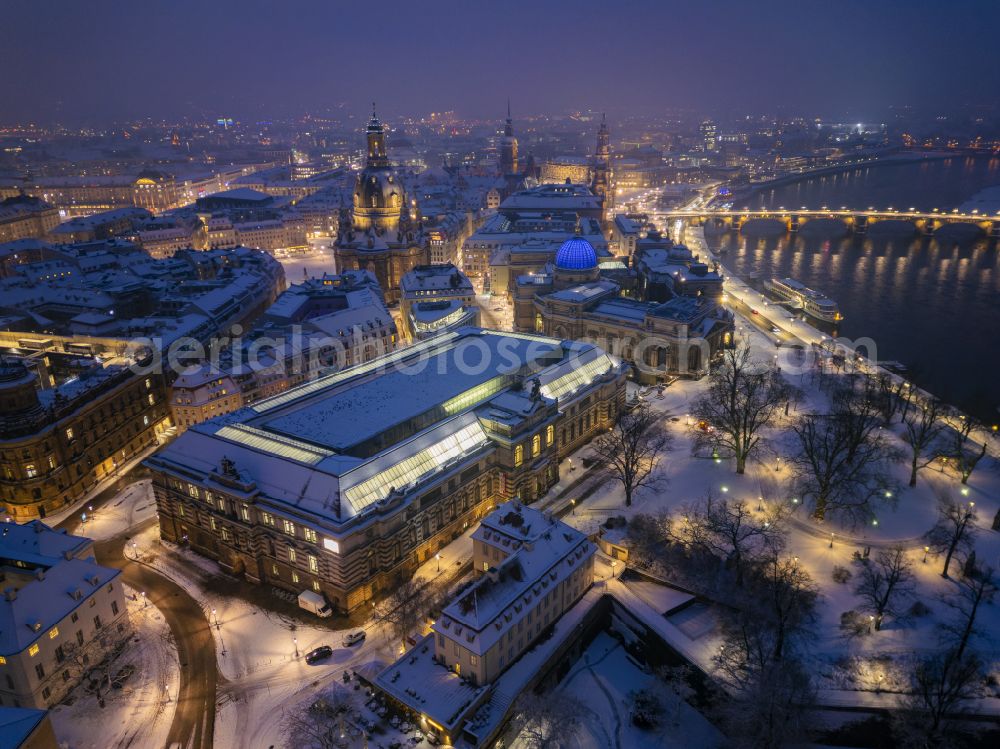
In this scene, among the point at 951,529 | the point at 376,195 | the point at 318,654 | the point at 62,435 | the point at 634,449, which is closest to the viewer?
the point at 318,654

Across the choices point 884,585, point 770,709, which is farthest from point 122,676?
point 884,585

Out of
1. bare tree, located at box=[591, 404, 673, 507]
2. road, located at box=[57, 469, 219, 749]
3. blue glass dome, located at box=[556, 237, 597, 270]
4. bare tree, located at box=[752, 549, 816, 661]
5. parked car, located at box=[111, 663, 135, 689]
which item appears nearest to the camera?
road, located at box=[57, 469, 219, 749]

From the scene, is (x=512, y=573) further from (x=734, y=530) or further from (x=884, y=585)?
(x=884, y=585)

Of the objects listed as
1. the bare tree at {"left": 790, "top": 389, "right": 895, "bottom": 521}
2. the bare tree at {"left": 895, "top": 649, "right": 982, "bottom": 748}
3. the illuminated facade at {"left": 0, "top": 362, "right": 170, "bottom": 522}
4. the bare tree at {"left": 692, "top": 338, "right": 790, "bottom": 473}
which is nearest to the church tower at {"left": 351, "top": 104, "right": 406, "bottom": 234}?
the illuminated facade at {"left": 0, "top": 362, "right": 170, "bottom": 522}

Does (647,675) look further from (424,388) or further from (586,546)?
(424,388)

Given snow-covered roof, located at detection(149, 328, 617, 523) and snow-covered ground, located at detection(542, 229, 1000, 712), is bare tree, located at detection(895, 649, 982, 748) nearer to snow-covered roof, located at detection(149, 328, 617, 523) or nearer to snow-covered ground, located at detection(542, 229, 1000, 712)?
snow-covered ground, located at detection(542, 229, 1000, 712)
